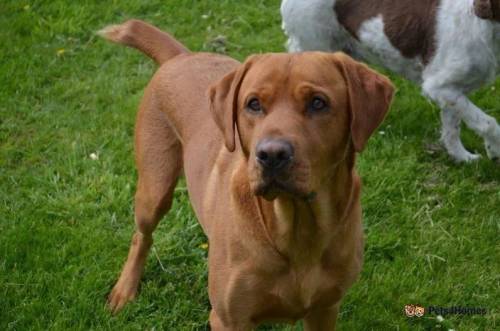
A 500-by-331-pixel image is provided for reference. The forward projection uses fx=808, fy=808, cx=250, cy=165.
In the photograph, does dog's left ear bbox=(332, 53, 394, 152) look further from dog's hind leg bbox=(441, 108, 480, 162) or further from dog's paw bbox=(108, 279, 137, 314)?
dog's hind leg bbox=(441, 108, 480, 162)

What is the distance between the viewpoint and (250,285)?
322 cm

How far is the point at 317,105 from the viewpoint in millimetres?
2980

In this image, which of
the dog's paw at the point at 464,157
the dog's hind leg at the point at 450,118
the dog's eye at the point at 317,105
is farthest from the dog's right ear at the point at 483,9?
the dog's eye at the point at 317,105

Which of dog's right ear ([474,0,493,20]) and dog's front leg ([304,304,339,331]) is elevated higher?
dog's right ear ([474,0,493,20])

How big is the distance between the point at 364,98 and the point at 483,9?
2.32m

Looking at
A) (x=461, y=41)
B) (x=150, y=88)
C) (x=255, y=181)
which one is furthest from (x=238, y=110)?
(x=461, y=41)

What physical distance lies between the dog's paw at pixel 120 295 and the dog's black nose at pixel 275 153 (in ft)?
5.90

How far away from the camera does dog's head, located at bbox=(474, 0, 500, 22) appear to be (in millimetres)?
4961

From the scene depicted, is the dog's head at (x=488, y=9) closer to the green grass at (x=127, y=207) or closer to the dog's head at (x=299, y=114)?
the green grass at (x=127, y=207)

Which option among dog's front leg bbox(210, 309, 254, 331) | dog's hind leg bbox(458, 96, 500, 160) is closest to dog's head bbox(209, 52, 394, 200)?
dog's front leg bbox(210, 309, 254, 331)

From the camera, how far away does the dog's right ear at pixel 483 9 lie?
16.3 ft

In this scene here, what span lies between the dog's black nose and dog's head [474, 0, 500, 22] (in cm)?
269

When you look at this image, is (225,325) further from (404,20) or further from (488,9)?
(404,20)

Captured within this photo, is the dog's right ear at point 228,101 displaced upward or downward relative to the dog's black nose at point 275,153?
downward
